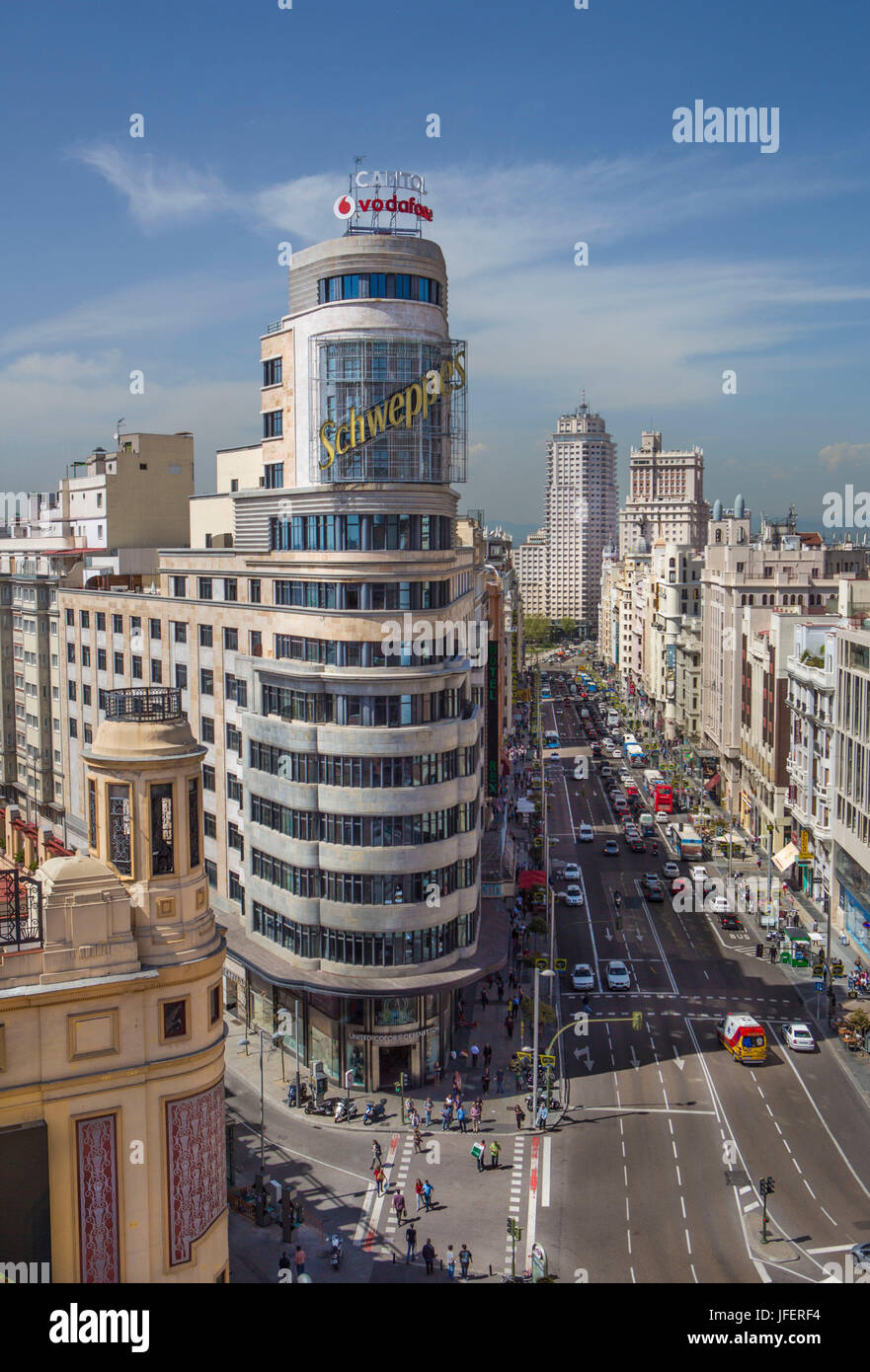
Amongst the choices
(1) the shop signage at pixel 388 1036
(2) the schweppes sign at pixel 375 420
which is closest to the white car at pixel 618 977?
(1) the shop signage at pixel 388 1036

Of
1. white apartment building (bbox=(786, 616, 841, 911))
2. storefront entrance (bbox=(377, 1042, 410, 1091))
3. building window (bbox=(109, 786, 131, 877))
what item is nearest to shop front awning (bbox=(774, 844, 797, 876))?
white apartment building (bbox=(786, 616, 841, 911))

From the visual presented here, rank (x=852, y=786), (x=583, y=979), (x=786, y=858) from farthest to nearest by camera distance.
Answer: (x=786, y=858) < (x=852, y=786) < (x=583, y=979)

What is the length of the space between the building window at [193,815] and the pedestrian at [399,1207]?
21.7 m

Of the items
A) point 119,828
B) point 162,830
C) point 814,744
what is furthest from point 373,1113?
point 814,744

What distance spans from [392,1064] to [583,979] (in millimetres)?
15419

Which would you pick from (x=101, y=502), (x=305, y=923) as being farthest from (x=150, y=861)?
(x=101, y=502)

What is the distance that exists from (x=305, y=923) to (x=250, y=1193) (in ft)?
44.8

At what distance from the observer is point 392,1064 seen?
55281mm

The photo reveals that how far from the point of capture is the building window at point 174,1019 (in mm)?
26859

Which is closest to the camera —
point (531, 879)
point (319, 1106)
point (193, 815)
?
point (193, 815)

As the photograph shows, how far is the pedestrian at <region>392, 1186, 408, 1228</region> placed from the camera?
143 feet

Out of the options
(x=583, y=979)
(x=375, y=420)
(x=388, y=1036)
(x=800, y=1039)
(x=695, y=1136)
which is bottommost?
(x=695, y=1136)

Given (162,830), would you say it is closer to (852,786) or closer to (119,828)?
(119,828)

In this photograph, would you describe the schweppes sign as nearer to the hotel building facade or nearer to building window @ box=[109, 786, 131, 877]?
the hotel building facade
